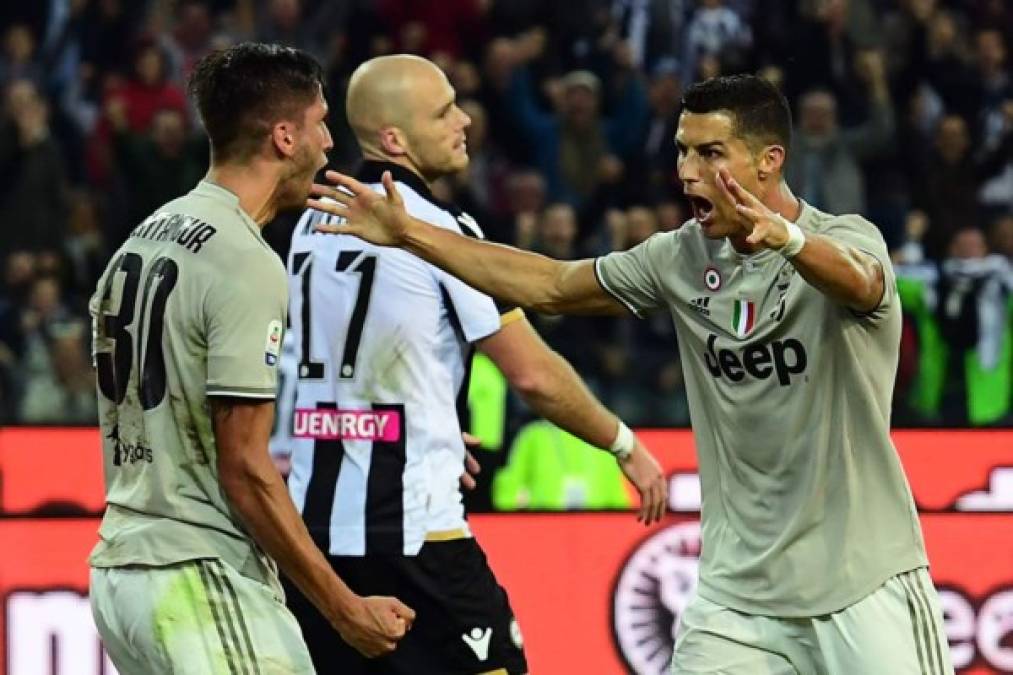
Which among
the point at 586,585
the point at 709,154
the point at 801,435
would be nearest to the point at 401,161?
the point at 709,154

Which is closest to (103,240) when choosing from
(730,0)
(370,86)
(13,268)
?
(13,268)

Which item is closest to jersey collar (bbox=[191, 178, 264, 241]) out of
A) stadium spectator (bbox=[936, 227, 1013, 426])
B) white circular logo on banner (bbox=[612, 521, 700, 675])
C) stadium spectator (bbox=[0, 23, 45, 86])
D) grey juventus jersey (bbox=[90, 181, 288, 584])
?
grey juventus jersey (bbox=[90, 181, 288, 584])

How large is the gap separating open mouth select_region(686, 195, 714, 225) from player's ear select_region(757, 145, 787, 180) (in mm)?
214

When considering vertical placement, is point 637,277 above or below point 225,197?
below

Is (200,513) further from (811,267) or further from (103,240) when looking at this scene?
(103,240)

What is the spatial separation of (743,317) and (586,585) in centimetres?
217

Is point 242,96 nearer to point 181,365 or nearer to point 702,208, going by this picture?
point 181,365

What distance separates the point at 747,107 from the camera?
16.4 feet

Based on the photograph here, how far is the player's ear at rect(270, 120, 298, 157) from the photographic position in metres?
4.74

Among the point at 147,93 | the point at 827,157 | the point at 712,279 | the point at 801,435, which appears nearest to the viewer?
the point at 801,435

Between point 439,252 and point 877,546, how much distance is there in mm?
1300

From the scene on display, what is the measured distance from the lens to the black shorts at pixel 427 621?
564cm

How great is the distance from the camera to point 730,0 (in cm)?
1370

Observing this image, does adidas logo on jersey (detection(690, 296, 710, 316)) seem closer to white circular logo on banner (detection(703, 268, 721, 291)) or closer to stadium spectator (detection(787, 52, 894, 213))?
white circular logo on banner (detection(703, 268, 721, 291))
